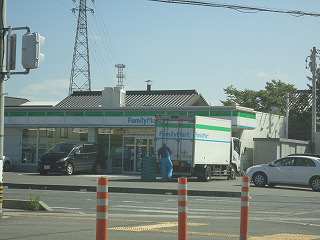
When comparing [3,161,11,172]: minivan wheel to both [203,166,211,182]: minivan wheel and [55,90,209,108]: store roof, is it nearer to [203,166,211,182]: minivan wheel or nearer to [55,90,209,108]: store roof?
[55,90,209,108]: store roof

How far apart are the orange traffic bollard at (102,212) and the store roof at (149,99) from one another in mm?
37896

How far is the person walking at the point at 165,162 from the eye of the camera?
99.0 feet

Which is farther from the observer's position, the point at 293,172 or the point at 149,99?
the point at 149,99

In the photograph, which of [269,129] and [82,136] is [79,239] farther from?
[269,129]

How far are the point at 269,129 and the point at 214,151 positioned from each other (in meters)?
14.1

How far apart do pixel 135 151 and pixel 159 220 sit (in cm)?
2689

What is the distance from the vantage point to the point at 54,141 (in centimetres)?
4350

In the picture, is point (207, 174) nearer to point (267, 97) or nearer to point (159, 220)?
point (159, 220)

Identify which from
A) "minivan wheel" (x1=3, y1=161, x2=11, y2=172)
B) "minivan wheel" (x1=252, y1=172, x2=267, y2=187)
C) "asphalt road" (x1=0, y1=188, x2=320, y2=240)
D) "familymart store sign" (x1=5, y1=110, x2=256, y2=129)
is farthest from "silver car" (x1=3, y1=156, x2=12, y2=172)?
"asphalt road" (x1=0, y1=188, x2=320, y2=240)

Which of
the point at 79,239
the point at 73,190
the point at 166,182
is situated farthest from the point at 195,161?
the point at 79,239

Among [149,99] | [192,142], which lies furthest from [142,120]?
[192,142]

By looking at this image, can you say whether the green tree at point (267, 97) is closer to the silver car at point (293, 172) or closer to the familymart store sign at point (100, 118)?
the familymart store sign at point (100, 118)

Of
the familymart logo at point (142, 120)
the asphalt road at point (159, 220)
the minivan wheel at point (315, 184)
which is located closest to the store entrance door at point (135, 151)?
the familymart logo at point (142, 120)

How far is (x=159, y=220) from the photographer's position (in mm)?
13992
